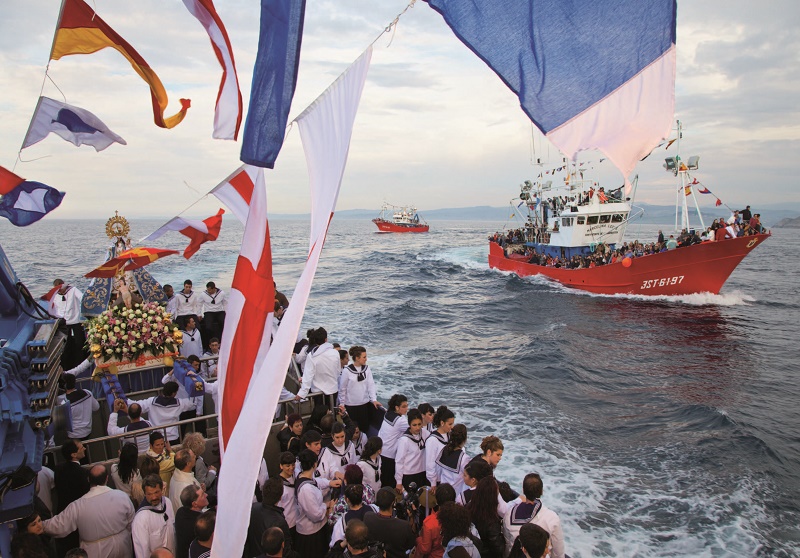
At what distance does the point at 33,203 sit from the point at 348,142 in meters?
4.86

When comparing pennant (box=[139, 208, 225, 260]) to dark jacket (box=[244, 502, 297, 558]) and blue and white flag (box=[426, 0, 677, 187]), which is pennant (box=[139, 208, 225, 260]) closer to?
dark jacket (box=[244, 502, 297, 558])

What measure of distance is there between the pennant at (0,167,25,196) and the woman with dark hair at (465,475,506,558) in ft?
18.6

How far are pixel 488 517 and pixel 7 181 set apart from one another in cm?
596

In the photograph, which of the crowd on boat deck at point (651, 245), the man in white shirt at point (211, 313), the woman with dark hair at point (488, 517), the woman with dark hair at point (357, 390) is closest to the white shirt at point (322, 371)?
the woman with dark hair at point (357, 390)

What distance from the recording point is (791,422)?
43.2 ft

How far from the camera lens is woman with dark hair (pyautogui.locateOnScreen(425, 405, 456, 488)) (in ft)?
18.8

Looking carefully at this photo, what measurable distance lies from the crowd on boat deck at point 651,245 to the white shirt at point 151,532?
90.7ft

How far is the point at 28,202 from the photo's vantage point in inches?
235

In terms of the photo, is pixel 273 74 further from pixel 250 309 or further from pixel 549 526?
pixel 549 526

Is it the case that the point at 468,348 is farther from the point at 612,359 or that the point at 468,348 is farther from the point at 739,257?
the point at 739,257

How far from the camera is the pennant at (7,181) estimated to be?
5.18m

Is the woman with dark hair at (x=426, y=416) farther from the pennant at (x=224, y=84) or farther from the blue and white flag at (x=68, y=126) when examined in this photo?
the blue and white flag at (x=68, y=126)

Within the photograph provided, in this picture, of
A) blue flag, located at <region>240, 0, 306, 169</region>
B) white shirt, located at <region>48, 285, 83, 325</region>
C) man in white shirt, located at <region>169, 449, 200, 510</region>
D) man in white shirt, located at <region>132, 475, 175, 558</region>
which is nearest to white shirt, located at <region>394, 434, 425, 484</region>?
man in white shirt, located at <region>169, 449, 200, 510</region>

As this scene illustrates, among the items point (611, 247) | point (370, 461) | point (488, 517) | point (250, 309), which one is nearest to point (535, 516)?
point (488, 517)
